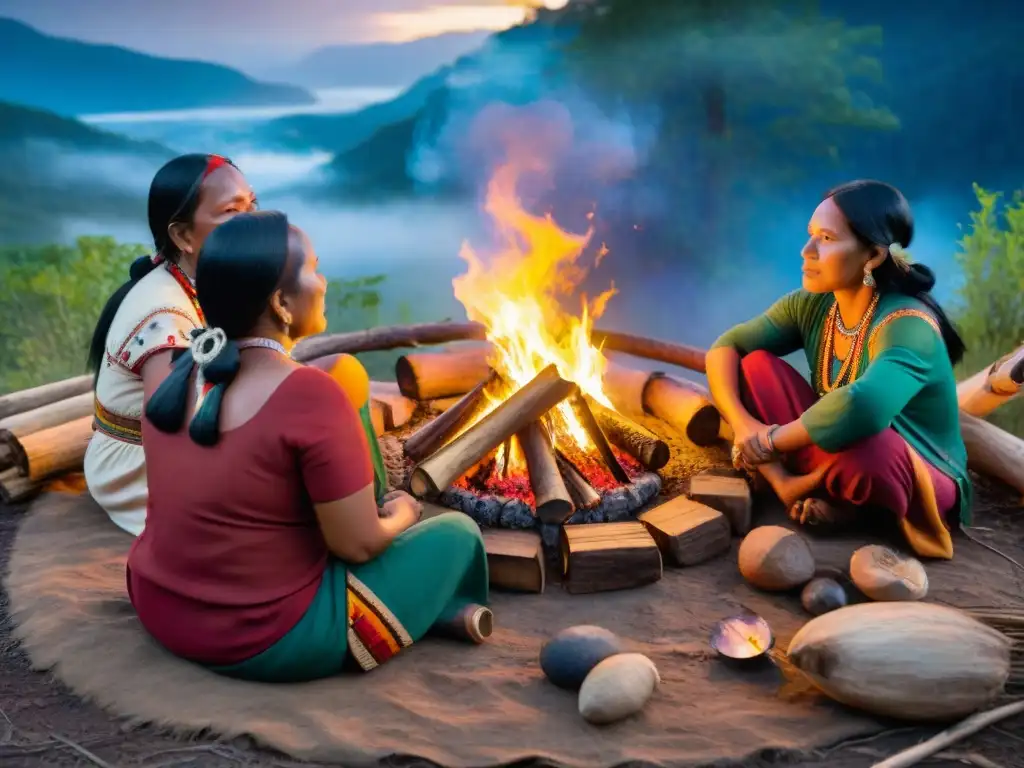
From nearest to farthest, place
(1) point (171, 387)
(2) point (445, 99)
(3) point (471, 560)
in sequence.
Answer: (1) point (171, 387) → (3) point (471, 560) → (2) point (445, 99)

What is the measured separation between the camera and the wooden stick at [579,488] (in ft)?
12.2

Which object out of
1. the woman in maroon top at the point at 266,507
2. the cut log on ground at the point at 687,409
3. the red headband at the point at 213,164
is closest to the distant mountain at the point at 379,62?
the cut log on ground at the point at 687,409

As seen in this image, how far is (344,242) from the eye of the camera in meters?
8.97

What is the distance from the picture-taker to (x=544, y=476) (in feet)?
12.0

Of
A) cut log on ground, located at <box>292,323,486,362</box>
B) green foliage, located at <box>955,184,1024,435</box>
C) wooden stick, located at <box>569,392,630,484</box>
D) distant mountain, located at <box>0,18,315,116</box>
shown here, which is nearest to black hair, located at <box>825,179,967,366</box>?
wooden stick, located at <box>569,392,630,484</box>

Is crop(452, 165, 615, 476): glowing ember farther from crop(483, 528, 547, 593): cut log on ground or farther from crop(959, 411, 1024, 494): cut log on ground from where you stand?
crop(959, 411, 1024, 494): cut log on ground

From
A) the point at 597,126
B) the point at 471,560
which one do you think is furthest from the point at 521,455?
the point at 597,126

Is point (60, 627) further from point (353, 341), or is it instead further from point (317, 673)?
point (353, 341)

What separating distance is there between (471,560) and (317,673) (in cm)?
61

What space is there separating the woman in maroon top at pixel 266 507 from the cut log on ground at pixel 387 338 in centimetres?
287

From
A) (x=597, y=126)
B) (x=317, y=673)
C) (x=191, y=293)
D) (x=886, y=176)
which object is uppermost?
(x=597, y=126)

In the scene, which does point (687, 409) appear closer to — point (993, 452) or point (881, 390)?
point (881, 390)

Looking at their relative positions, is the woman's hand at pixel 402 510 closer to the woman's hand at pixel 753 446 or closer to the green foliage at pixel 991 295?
the woman's hand at pixel 753 446

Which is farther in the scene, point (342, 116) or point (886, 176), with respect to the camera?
point (342, 116)
